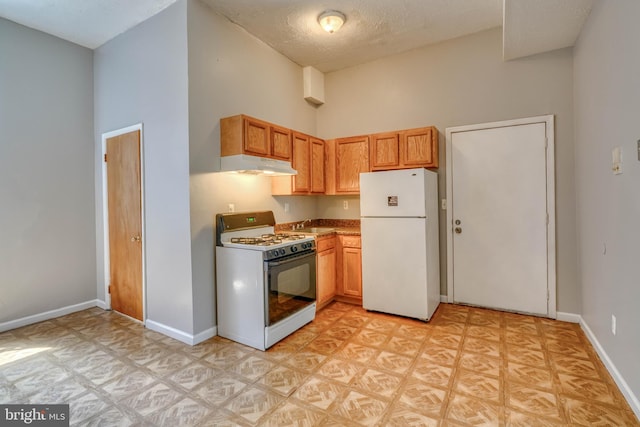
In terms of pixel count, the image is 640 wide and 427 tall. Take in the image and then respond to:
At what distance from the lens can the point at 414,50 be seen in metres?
3.90

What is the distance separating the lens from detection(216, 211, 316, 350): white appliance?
2.68m

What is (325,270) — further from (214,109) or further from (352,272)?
(214,109)

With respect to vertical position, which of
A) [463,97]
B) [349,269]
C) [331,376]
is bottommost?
[331,376]

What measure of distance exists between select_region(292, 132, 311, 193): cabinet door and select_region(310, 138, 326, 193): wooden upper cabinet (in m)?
0.09

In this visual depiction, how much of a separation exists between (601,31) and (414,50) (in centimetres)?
198

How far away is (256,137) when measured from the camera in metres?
3.07

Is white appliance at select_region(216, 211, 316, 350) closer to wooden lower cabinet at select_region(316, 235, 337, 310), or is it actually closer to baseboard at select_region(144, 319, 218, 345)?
baseboard at select_region(144, 319, 218, 345)

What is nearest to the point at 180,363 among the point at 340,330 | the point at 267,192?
the point at 340,330

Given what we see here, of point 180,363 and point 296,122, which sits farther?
point 296,122

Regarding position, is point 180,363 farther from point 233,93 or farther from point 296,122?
point 296,122

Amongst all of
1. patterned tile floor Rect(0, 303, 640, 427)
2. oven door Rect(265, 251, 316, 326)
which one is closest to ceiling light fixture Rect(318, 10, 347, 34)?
oven door Rect(265, 251, 316, 326)

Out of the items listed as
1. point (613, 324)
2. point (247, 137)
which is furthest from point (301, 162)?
point (613, 324)

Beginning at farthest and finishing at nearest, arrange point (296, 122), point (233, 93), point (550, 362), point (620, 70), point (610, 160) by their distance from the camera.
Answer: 1. point (296, 122)
2. point (233, 93)
3. point (550, 362)
4. point (610, 160)
5. point (620, 70)

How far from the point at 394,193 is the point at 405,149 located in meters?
0.68
